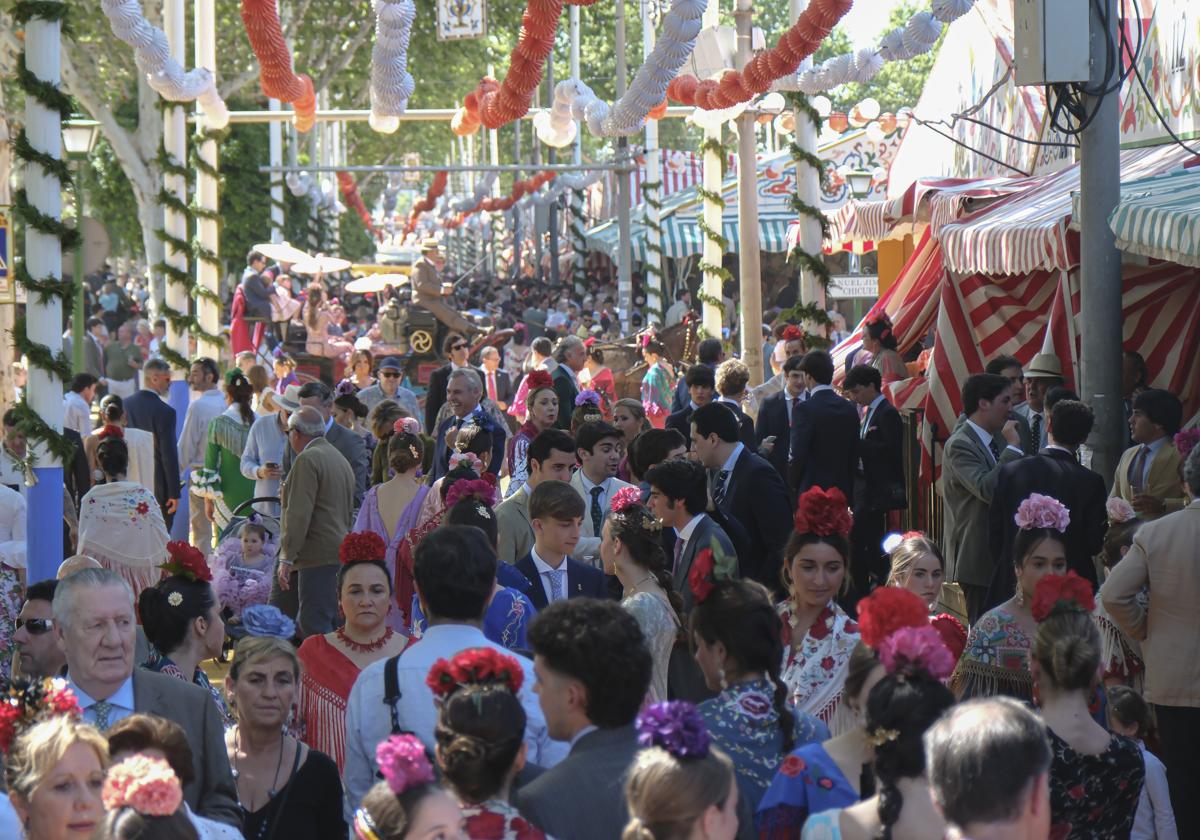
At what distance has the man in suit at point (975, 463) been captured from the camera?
9.47m

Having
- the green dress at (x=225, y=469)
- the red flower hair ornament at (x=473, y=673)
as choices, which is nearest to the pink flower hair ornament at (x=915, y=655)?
the red flower hair ornament at (x=473, y=673)

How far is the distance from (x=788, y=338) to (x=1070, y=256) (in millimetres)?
4582

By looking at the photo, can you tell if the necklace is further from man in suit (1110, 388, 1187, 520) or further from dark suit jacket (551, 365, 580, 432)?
dark suit jacket (551, 365, 580, 432)

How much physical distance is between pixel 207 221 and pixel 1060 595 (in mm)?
18471

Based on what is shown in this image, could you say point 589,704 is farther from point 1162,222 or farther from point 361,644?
point 1162,222

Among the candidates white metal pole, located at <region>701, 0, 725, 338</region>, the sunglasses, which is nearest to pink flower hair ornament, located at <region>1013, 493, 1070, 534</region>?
the sunglasses

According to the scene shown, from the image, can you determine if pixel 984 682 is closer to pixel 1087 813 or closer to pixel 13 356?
pixel 1087 813

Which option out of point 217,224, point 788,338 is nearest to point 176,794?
point 788,338

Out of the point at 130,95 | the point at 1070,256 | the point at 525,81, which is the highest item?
the point at 130,95

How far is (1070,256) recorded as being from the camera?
459 inches

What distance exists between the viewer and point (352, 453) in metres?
11.6

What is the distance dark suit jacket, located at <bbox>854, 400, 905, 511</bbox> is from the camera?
11.3 metres

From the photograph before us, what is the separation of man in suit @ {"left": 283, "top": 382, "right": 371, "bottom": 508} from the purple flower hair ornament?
25.7ft

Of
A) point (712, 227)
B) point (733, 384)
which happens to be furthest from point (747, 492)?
point (712, 227)
